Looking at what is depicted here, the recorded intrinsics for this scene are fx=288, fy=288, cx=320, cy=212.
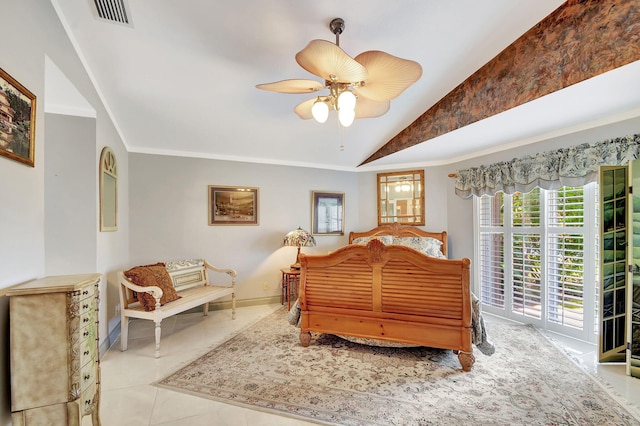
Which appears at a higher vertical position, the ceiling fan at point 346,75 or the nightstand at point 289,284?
the ceiling fan at point 346,75

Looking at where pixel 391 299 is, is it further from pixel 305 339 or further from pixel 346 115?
pixel 346 115

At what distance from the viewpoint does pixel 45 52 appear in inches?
63.9

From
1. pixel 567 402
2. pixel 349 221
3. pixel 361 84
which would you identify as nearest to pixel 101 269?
pixel 361 84

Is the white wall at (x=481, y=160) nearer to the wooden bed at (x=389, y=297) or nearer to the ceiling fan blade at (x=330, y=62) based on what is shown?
the wooden bed at (x=389, y=297)

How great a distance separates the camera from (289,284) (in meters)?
4.32

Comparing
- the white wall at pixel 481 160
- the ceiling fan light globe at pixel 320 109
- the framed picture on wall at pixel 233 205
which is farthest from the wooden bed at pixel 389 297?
the white wall at pixel 481 160

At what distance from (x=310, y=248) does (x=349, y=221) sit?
874 mm

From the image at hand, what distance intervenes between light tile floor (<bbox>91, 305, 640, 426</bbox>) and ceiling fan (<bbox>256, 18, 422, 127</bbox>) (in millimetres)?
2230

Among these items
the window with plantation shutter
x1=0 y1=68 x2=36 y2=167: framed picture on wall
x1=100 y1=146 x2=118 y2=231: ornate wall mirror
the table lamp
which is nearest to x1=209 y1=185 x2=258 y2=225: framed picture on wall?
the table lamp

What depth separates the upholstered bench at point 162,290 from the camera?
115 inches

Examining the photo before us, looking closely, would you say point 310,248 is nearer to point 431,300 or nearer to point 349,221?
point 349,221

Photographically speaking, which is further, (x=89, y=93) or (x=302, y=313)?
(x=302, y=313)

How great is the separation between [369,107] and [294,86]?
0.78 m

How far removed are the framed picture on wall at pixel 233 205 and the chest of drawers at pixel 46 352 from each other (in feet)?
9.92
